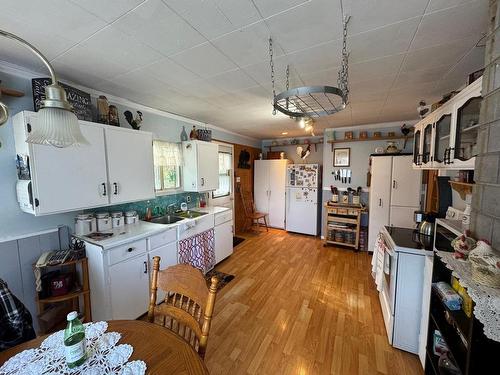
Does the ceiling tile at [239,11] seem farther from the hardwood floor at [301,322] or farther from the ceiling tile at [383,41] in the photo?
Result: the hardwood floor at [301,322]

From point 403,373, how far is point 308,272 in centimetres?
152

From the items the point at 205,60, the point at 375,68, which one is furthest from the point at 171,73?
the point at 375,68

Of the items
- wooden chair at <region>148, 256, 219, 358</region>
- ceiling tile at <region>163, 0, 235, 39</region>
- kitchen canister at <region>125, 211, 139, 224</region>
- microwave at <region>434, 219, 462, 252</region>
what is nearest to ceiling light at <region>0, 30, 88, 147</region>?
ceiling tile at <region>163, 0, 235, 39</region>

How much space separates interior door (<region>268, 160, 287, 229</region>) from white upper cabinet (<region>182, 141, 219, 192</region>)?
197 centimetres

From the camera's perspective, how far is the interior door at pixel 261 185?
5.05m

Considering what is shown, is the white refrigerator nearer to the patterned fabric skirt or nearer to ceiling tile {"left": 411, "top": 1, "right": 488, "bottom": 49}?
the patterned fabric skirt

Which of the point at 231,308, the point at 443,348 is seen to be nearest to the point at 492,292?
the point at 443,348

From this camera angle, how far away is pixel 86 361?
2.80 feet

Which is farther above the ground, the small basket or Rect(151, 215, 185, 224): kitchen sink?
the small basket

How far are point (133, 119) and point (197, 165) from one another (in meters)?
1.00

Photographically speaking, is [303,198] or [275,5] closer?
[275,5]

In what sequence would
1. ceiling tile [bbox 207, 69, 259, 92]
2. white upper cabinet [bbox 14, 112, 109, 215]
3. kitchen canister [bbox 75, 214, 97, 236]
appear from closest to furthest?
white upper cabinet [bbox 14, 112, 109, 215]
ceiling tile [bbox 207, 69, 259, 92]
kitchen canister [bbox 75, 214, 97, 236]

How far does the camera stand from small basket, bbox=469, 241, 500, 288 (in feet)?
2.56

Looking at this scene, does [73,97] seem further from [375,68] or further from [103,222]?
[375,68]
